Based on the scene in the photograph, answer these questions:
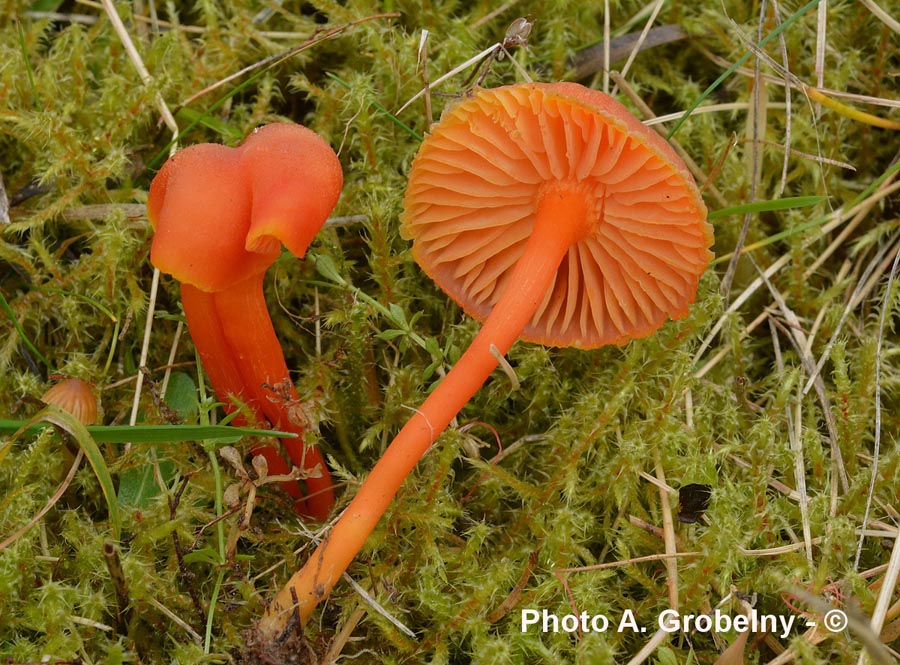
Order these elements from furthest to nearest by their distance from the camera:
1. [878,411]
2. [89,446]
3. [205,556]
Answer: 1. [878,411]
2. [205,556]
3. [89,446]

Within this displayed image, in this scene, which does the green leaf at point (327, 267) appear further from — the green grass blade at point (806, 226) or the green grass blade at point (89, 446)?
the green grass blade at point (806, 226)

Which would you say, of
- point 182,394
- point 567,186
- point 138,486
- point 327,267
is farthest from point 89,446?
point 567,186

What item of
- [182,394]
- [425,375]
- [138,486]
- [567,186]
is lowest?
[138,486]

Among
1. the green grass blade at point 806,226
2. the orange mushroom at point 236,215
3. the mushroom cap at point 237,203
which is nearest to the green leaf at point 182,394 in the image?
the orange mushroom at point 236,215

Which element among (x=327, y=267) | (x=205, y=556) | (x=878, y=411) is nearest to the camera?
(x=205, y=556)

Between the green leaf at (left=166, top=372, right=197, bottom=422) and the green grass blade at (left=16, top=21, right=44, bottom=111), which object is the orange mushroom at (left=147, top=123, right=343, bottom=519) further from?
the green grass blade at (left=16, top=21, right=44, bottom=111)

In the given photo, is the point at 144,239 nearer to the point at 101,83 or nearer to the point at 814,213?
the point at 101,83

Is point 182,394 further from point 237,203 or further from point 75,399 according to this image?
point 237,203
